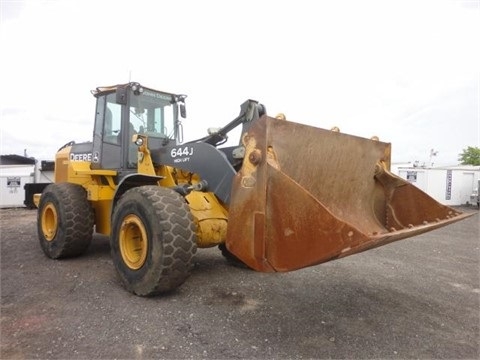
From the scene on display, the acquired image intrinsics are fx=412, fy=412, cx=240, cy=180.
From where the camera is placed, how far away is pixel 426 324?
13.0 feet

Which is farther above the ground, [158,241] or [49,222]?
[158,241]

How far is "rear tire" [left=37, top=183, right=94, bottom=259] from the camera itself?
19.3 ft

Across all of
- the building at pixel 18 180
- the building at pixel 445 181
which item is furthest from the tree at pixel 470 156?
the building at pixel 18 180

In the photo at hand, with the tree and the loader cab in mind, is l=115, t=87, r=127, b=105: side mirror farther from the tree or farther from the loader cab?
the tree

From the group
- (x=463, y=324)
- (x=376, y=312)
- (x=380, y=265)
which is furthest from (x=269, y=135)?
(x=380, y=265)

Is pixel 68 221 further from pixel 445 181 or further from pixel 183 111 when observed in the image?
pixel 445 181

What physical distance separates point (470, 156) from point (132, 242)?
49400 mm

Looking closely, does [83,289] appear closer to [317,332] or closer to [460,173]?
[317,332]

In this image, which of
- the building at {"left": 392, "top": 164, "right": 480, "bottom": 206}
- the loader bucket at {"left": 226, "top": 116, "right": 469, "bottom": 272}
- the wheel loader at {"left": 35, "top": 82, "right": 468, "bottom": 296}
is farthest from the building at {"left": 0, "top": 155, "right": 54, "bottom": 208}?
the building at {"left": 392, "top": 164, "right": 480, "bottom": 206}

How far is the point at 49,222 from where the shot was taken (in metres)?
6.54

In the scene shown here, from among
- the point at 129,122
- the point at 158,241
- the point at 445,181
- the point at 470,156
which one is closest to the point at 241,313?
the point at 158,241

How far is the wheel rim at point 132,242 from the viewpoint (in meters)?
4.42

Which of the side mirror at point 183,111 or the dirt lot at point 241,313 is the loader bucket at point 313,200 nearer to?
the dirt lot at point 241,313

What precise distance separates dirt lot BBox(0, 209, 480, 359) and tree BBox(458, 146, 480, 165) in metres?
44.8
